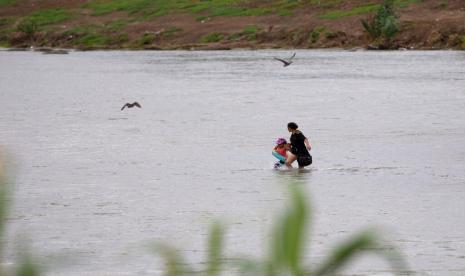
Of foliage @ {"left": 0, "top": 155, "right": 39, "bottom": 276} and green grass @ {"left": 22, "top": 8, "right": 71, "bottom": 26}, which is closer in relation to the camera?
foliage @ {"left": 0, "top": 155, "right": 39, "bottom": 276}

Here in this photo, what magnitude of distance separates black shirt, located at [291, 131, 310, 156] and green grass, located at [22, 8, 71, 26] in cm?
8743

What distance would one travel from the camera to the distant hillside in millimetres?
84000

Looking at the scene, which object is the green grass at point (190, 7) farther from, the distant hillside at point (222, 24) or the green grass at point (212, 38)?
the green grass at point (212, 38)

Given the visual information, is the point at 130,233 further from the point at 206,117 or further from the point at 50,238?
the point at 206,117

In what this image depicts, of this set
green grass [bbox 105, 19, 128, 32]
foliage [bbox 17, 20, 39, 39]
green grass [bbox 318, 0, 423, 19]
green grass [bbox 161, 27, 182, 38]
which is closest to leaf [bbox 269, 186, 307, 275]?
green grass [bbox 318, 0, 423, 19]

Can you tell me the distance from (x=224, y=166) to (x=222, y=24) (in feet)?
243

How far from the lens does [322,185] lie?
18156mm

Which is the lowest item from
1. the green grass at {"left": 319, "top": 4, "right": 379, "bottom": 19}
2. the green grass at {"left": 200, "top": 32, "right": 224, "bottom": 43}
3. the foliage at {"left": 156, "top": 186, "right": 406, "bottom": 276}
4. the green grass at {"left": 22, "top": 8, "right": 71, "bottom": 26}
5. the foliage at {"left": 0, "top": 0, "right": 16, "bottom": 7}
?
the foliage at {"left": 156, "top": 186, "right": 406, "bottom": 276}

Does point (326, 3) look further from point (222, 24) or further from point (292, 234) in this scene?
point (292, 234)

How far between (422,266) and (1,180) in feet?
31.0

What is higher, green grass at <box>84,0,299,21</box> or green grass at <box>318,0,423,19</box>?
green grass at <box>84,0,299,21</box>

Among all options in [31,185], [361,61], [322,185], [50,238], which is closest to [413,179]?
[322,185]

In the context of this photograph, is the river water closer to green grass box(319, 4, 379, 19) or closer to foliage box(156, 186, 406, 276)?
foliage box(156, 186, 406, 276)

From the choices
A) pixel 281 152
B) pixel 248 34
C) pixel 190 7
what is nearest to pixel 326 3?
pixel 248 34
